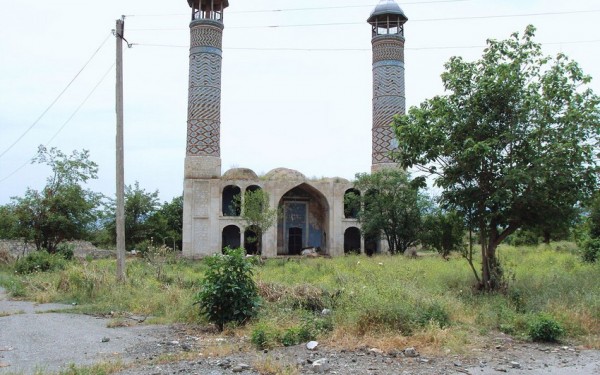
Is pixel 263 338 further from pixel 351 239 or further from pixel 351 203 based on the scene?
pixel 351 239

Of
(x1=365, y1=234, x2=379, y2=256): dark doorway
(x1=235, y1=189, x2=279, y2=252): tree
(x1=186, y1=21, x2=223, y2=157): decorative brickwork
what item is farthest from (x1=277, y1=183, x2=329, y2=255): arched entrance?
(x1=186, y1=21, x2=223, y2=157): decorative brickwork

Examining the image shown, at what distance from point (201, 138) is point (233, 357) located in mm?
24101

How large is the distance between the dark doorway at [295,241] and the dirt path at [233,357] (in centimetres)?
2558

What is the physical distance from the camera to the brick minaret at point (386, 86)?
31750mm

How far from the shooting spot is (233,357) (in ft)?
22.3

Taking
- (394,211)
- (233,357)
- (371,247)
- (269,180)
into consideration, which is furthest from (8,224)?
(233,357)

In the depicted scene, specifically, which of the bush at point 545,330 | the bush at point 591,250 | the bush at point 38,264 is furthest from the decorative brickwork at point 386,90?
the bush at point 545,330

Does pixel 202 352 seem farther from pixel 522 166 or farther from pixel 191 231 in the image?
pixel 191 231

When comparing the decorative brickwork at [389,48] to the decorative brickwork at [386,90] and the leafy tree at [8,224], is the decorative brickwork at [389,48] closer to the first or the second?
the decorative brickwork at [386,90]

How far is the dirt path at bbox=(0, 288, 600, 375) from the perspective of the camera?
621 cm

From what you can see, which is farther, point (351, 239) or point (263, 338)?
point (351, 239)

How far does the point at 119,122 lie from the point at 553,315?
1045 centimetres

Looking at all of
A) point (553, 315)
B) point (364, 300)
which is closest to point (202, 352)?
point (364, 300)

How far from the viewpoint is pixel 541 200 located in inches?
436
